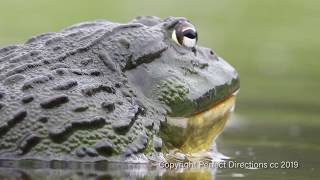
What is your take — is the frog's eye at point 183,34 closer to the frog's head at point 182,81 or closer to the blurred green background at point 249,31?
the frog's head at point 182,81

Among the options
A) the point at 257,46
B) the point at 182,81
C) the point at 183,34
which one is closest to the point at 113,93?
the point at 182,81

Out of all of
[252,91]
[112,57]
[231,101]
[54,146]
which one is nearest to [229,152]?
[231,101]

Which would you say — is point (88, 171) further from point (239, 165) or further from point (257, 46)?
point (257, 46)

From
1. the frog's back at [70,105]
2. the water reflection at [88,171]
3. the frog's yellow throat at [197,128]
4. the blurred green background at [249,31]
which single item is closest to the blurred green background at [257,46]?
the blurred green background at [249,31]

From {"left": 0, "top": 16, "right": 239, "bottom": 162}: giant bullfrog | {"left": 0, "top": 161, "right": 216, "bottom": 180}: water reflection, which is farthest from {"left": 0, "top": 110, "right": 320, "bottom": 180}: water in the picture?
{"left": 0, "top": 16, "right": 239, "bottom": 162}: giant bullfrog

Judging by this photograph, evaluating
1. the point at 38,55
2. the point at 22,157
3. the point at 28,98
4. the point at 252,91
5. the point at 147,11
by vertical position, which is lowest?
the point at 22,157

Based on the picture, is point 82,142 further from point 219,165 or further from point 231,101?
point 231,101

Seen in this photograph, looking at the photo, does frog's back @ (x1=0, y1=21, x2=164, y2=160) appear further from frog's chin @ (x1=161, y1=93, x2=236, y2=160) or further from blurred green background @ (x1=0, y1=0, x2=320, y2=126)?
blurred green background @ (x1=0, y1=0, x2=320, y2=126)
